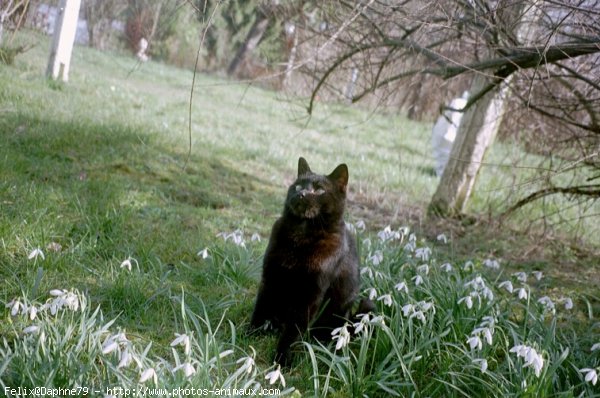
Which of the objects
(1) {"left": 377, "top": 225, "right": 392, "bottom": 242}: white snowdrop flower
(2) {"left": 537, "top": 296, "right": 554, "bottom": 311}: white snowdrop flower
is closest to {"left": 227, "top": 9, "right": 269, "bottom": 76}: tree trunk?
(1) {"left": 377, "top": 225, "right": 392, "bottom": 242}: white snowdrop flower

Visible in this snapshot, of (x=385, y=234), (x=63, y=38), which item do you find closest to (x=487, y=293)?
(x=385, y=234)

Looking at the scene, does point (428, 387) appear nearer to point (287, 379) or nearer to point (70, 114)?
point (287, 379)

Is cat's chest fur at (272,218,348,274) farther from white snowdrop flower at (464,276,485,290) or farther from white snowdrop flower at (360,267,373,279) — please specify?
white snowdrop flower at (464,276,485,290)

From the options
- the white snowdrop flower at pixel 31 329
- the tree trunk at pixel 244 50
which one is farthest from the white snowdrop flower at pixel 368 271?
the tree trunk at pixel 244 50

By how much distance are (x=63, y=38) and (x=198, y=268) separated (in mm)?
7014

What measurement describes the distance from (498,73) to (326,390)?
10.1ft

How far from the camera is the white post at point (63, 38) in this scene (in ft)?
30.5

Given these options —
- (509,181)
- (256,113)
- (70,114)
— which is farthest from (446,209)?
(256,113)

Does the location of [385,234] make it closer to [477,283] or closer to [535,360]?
[477,283]

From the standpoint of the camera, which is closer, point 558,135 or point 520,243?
point 558,135

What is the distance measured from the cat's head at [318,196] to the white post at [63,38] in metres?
7.59

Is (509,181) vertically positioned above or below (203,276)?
above

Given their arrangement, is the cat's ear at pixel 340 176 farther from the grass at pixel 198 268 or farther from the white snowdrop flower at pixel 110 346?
the white snowdrop flower at pixel 110 346

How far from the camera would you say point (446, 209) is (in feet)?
23.2
